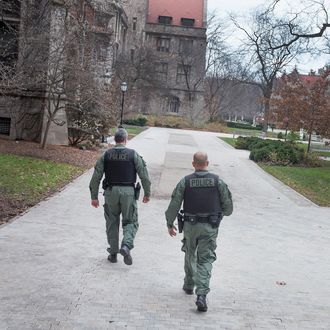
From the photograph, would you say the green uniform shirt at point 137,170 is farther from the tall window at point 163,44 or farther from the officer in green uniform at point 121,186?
the tall window at point 163,44

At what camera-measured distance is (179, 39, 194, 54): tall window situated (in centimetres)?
7581

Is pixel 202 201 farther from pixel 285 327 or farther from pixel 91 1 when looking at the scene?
pixel 91 1

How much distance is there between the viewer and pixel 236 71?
78500 mm

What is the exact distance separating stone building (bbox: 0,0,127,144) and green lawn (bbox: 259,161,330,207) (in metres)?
8.64

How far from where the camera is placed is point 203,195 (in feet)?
18.5

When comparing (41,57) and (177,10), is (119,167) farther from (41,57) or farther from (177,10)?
(177,10)

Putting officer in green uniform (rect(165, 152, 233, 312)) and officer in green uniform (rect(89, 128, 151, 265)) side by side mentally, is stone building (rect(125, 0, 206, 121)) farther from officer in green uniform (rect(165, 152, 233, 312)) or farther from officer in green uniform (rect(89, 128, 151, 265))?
officer in green uniform (rect(165, 152, 233, 312))

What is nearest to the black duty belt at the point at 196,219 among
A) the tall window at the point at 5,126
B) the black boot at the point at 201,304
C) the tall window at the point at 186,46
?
the black boot at the point at 201,304

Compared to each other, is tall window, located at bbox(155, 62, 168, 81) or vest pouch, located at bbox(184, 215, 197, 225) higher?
tall window, located at bbox(155, 62, 168, 81)

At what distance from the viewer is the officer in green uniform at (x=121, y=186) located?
22.1 feet

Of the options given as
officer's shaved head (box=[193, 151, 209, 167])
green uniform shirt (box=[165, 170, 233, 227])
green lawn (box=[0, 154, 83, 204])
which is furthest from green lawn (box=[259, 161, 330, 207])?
officer's shaved head (box=[193, 151, 209, 167])

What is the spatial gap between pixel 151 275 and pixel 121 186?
1159 millimetres

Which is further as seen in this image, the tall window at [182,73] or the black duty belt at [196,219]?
the tall window at [182,73]

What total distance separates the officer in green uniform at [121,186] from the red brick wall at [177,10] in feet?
240
